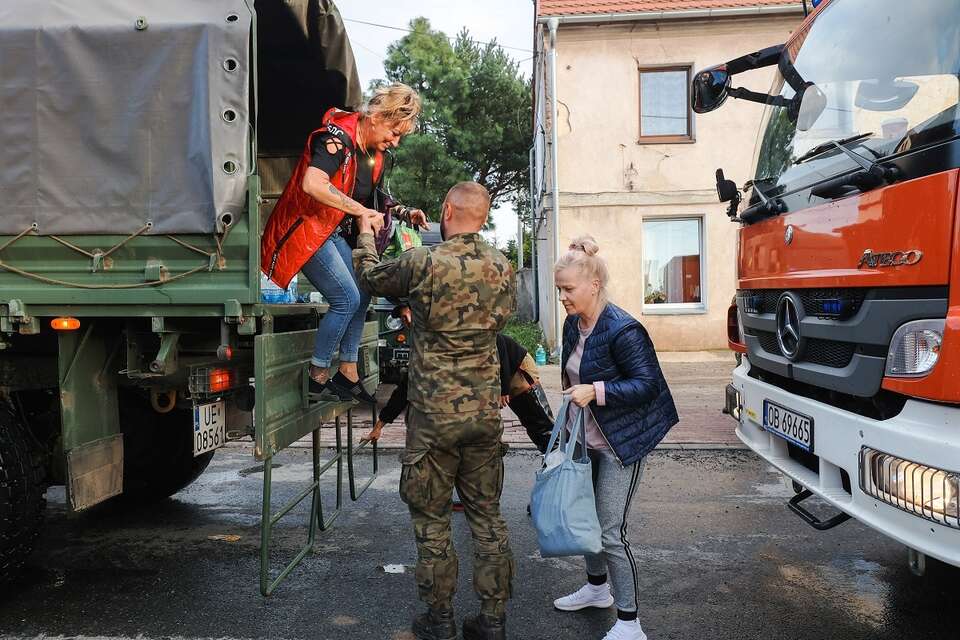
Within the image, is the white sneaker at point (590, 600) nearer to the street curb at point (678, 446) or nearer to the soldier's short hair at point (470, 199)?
the soldier's short hair at point (470, 199)

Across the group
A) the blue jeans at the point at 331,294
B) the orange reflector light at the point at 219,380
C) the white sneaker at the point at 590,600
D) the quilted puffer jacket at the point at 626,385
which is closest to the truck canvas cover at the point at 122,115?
the blue jeans at the point at 331,294

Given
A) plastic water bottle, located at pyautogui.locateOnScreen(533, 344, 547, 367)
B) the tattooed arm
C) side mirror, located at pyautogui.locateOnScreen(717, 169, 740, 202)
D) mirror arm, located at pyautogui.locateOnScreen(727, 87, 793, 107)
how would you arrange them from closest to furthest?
the tattooed arm → mirror arm, located at pyautogui.locateOnScreen(727, 87, 793, 107) → side mirror, located at pyautogui.locateOnScreen(717, 169, 740, 202) → plastic water bottle, located at pyautogui.locateOnScreen(533, 344, 547, 367)

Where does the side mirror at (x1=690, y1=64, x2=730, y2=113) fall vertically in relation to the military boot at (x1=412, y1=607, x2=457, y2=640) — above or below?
above

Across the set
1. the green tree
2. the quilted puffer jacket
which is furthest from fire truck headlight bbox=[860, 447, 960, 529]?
the green tree

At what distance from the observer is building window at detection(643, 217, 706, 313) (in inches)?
501

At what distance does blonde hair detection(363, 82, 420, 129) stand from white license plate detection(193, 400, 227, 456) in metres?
1.73

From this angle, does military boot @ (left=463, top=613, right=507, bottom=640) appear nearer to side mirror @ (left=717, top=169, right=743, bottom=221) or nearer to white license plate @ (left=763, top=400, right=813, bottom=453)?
white license plate @ (left=763, top=400, right=813, bottom=453)

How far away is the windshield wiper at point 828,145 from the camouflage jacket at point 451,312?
60.3 inches

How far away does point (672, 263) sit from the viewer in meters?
12.8

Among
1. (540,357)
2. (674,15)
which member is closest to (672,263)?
(540,357)

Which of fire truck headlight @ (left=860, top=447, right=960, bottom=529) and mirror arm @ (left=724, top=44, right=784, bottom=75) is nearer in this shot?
fire truck headlight @ (left=860, top=447, right=960, bottom=529)

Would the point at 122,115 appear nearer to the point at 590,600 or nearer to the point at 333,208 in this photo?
the point at 333,208

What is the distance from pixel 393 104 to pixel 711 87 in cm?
191

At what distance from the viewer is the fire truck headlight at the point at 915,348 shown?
7.39ft
